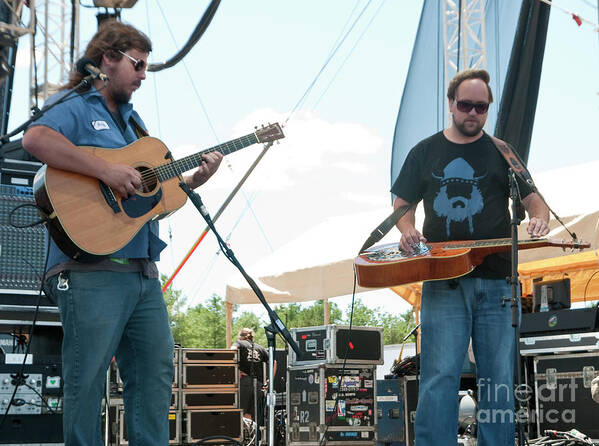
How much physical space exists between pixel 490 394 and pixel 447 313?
15.6 inches

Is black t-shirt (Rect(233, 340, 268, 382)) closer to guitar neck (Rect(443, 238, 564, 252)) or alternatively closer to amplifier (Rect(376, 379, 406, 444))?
amplifier (Rect(376, 379, 406, 444))

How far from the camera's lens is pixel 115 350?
304 cm

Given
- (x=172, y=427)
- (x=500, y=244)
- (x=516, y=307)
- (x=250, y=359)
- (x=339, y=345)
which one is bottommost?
(x=172, y=427)

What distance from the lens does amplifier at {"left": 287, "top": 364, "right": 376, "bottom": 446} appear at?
7.99 metres

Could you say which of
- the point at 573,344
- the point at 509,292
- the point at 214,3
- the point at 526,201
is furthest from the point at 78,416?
the point at 214,3

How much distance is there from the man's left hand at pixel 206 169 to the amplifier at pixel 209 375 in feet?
19.7

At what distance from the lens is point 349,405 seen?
8.11 meters

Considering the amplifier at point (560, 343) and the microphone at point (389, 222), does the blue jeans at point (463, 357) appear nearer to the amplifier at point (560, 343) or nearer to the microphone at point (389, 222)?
the microphone at point (389, 222)

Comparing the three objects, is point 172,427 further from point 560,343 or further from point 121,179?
point 121,179

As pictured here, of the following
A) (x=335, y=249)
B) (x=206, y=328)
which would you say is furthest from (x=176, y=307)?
(x=335, y=249)

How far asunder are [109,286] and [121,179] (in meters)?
0.43

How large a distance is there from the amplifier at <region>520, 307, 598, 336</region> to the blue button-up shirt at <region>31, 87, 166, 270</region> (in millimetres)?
3980

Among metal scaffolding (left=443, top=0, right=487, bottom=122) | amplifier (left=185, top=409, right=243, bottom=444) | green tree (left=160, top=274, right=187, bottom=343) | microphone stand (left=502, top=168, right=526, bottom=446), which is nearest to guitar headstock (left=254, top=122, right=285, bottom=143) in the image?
microphone stand (left=502, top=168, right=526, bottom=446)

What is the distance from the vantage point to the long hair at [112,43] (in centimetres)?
319
